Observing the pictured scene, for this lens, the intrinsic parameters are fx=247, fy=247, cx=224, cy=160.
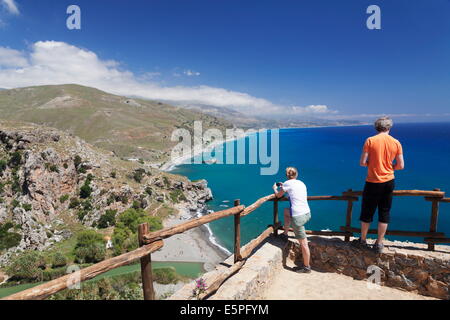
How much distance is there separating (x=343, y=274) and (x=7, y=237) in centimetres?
4478

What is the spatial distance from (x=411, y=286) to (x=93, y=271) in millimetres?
7202

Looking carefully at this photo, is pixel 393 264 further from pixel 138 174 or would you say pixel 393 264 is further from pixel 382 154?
pixel 138 174

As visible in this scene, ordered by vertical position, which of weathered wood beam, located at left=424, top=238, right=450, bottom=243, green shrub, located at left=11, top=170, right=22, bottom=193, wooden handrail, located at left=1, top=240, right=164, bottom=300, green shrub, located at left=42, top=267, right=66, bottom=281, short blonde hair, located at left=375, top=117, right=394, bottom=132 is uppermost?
short blonde hair, located at left=375, top=117, right=394, bottom=132

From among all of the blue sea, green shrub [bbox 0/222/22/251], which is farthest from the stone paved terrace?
green shrub [bbox 0/222/22/251]

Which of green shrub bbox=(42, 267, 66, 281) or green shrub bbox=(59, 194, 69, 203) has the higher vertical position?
green shrub bbox=(59, 194, 69, 203)

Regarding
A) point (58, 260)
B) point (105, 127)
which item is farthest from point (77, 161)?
point (105, 127)

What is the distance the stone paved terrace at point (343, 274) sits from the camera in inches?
229

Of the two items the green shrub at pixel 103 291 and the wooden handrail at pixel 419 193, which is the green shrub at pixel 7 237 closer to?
the green shrub at pixel 103 291

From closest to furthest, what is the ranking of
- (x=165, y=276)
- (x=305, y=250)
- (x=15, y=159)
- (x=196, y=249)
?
(x=305, y=250) → (x=165, y=276) → (x=196, y=249) → (x=15, y=159)

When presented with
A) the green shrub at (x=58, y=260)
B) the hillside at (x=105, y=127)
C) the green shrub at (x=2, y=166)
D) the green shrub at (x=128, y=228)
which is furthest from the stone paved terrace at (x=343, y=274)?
the hillside at (x=105, y=127)

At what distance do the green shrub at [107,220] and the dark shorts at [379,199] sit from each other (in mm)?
45142

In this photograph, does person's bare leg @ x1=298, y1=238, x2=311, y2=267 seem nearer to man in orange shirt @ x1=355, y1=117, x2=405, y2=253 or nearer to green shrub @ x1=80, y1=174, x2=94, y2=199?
man in orange shirt @ x1=355, y1=117, x2=405, y2=253

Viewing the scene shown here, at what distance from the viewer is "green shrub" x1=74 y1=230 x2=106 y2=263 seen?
1303 inches

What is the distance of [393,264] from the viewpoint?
247 inches
